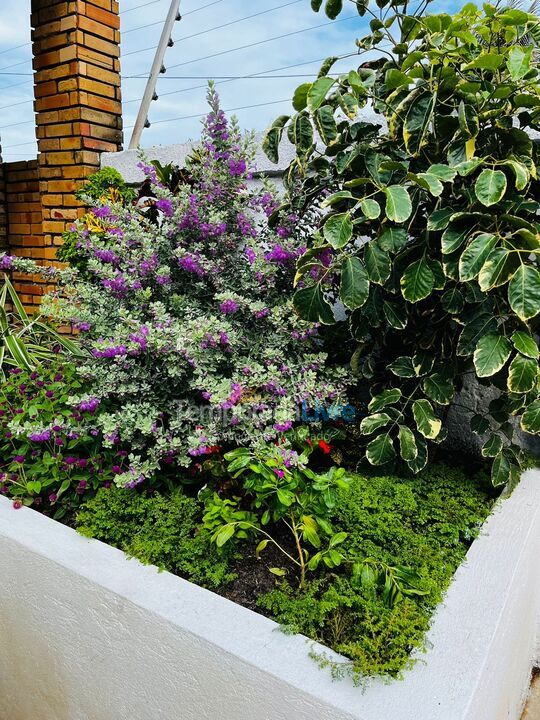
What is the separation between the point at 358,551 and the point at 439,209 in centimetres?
95

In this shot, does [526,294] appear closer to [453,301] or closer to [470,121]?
[453,301]

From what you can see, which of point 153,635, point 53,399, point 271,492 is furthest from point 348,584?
point 53,399

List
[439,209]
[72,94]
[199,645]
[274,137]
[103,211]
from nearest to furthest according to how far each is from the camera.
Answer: [199,645] → [439,209] → [274,137] → [103,211] → [72,94]

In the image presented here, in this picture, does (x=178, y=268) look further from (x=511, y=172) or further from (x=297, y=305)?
(x=511, y=172)

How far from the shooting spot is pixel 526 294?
125 cm

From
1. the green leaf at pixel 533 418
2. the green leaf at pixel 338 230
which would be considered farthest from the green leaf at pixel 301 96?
the green leaf at pixel 533 418

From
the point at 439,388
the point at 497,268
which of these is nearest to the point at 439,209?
the point at 497,268

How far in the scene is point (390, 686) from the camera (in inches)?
39.4

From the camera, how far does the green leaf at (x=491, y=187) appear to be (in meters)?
1.27

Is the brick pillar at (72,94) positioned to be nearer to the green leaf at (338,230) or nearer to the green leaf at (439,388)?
the green leaf at (338,230)

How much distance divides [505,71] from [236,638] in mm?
1605

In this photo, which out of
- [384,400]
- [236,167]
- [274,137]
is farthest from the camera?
[236,167]

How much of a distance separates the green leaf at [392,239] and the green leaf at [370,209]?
0.12 meters

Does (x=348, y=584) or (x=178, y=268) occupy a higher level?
(x=178, y=268)
